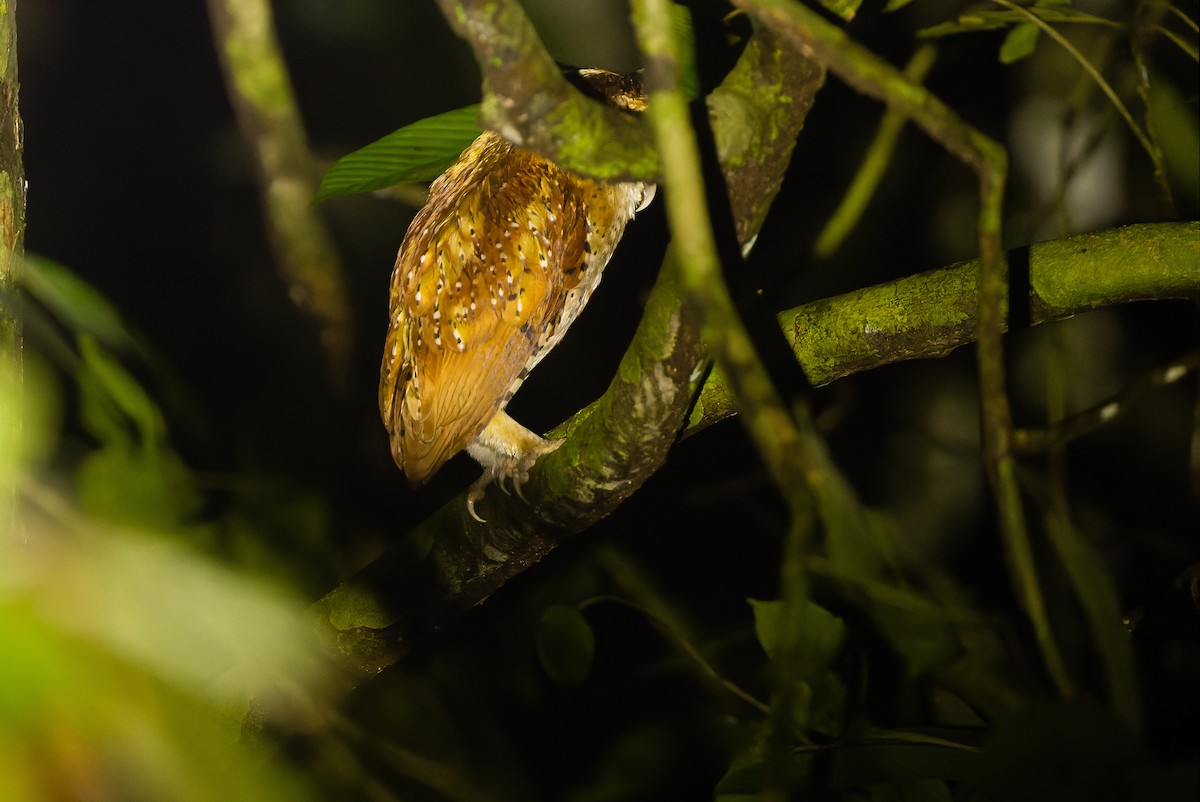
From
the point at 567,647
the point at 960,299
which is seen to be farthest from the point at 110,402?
the point at 960,299

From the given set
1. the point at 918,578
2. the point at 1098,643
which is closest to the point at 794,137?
the point at 1098,643

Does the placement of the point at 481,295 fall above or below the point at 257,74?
below

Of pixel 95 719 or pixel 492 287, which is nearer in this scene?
pixel 95 719

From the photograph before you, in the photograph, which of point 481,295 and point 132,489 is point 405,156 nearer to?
point 481,295

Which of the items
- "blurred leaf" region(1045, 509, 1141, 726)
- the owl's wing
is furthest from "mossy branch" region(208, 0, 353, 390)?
"blurred leaf" region(1045, 509, 1141, 726)

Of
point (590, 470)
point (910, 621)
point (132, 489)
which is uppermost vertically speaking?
point (132, 489)

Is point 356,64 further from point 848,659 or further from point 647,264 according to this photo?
point 848,659

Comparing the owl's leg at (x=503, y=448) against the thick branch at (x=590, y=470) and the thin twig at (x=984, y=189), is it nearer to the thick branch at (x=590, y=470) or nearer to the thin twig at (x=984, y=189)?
the thick branch at (x=590, y=470)
